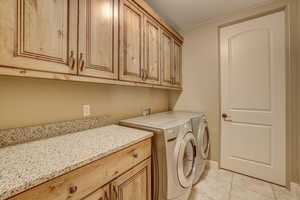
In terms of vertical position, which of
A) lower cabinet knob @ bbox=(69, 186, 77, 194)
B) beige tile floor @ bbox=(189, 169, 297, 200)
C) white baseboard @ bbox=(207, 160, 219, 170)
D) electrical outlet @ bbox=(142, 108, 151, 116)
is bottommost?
beige tile floor @ bbox=(189, 169, 297, 200)

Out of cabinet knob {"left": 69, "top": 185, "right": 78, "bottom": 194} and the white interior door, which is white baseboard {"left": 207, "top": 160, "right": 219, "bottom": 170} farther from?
cabinet knob {"left": 69, "top": 185, "right": 78, "bottom": 194}

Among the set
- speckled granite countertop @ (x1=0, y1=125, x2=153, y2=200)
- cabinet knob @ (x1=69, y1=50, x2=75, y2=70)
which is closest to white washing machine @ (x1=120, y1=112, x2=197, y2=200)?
speckled granite countertop @ (x1=0, y1=125, x2=153, y2=200)

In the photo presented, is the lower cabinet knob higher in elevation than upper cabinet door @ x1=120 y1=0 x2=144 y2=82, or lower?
lower

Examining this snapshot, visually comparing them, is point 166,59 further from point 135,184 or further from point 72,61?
point 135,184

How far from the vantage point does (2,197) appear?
1.51ft

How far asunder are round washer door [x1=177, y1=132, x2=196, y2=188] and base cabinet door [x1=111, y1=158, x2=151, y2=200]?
312 mm

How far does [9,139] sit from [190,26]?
2.82m

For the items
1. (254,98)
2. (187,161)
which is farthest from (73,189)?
(254,98)

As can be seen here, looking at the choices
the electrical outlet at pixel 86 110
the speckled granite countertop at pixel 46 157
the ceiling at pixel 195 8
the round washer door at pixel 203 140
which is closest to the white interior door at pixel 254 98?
the ceiling at pixel 195 8

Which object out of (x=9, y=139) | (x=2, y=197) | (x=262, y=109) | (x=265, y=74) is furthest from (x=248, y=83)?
(x=9, y=139)

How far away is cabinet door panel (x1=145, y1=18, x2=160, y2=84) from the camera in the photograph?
1692 millimetres

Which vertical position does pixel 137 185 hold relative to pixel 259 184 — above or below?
above

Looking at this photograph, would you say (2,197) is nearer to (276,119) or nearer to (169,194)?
(169,194)

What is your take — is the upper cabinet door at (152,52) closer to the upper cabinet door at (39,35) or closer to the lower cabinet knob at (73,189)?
the upper cabinet door at (39,35)
